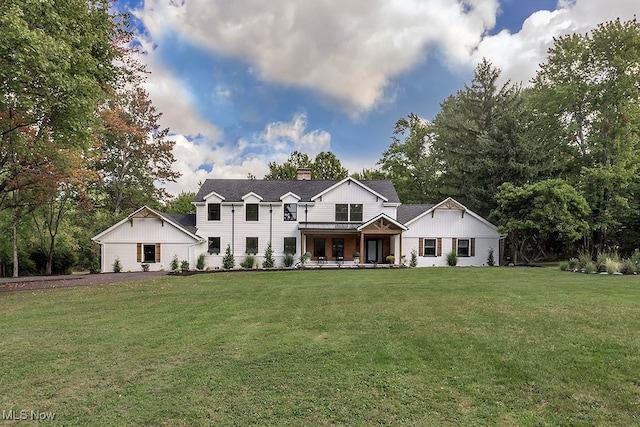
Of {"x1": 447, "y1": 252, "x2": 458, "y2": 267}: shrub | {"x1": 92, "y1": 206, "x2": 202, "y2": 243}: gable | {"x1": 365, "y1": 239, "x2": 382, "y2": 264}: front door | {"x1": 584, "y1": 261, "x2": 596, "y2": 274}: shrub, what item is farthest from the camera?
{"x1": 365, "y1": 239, "x2": 382, "y2": 264}: front door

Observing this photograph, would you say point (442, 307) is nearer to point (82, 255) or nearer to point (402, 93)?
point (402, 93)

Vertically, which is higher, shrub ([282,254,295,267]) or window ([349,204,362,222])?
window ([349,204,362,222])

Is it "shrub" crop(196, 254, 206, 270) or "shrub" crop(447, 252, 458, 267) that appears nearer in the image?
"shrub" crop(196, 254, 206, 270)

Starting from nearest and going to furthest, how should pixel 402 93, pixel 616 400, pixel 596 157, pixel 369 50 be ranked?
pixel 616 400 → pixel 369 50 → pixel 402 93 → pixel 596 157

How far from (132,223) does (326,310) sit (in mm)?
20539

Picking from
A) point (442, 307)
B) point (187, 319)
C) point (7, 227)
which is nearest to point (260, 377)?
point (187, 319)

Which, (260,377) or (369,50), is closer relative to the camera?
(260,377)

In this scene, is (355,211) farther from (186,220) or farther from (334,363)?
(334,363)

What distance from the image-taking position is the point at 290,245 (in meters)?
25.5

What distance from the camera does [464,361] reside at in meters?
4.90

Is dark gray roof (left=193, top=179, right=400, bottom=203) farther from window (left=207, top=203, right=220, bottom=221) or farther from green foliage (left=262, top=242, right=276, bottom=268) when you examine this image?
green foliage (left=262, top=242, right=276, bottom=268)

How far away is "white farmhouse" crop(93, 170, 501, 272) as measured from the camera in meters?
23.9

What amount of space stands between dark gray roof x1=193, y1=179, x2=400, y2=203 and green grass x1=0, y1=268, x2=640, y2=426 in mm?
17662

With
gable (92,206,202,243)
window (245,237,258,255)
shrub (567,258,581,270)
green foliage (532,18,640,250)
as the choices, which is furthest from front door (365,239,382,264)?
green foliage (532,18,640,250)
